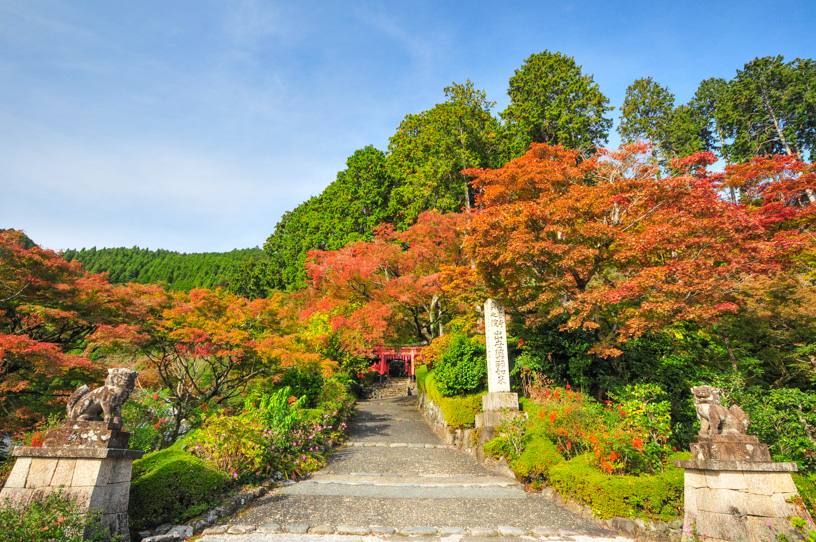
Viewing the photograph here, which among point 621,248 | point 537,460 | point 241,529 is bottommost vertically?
point 241,529

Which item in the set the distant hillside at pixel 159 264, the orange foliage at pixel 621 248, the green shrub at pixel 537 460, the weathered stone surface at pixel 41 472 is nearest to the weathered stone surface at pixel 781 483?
the green shrub at pixel 537 460

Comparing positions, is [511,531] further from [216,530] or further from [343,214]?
[343,214]

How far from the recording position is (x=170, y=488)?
4.46 meters

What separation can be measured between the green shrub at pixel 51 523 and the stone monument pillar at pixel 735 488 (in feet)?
19.1

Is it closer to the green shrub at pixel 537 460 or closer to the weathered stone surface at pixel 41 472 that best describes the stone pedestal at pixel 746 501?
the green shrub at pixel 537 460

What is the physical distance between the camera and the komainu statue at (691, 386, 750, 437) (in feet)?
13.0

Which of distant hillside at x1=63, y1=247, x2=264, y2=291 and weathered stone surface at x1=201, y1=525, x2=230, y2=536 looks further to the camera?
distant hillside at x1=63, y1=247, x2=264, y2=291

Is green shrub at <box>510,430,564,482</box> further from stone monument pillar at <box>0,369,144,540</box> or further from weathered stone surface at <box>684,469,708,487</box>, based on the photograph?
stone monument pillar at <box>0,369,144,540</box>

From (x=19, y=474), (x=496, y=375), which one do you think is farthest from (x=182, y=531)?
(x=496, y=375)

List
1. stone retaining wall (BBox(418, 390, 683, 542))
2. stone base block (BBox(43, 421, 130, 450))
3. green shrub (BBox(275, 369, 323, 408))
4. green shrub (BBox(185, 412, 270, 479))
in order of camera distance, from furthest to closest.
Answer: green shrub (BBox(275, 369, 323, 408)) < green shrub (BBox(185, 412, 270, 479)) < stone retaining wall (BBox(418, 390, 683, 542)) < stone base block (BBox(43, 421, 130, 450))

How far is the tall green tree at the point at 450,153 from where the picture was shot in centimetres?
1775

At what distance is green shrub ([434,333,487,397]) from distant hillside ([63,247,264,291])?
40.7m

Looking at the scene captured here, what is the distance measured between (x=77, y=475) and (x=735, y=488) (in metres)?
6.48

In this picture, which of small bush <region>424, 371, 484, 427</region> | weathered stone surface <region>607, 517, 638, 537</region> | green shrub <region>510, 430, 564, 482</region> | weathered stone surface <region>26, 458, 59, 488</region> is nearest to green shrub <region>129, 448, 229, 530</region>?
weathered stone surface <region>26, 458, 59, 488</region>
